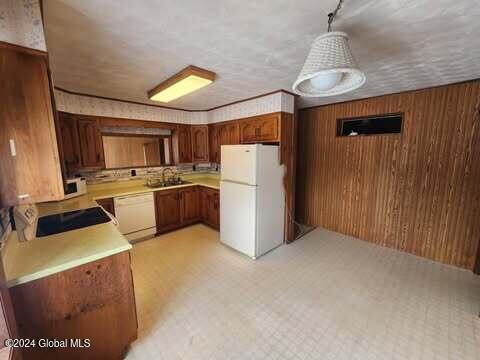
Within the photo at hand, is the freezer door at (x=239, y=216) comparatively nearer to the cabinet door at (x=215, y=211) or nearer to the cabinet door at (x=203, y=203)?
the cabinet door at (x=215, y=211)

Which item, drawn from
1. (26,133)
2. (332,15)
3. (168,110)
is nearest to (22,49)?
(26,133)

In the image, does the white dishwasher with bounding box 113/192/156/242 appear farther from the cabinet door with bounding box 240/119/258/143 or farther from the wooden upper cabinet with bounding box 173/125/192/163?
the cabinet door with bounding box 240/119/258/143

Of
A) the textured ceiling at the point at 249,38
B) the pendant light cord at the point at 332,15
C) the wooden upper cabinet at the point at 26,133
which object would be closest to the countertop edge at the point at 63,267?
the wooden upper cabinet at the point at 26,133

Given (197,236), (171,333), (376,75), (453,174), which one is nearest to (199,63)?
(376,75)

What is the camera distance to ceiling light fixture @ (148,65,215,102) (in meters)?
1.98

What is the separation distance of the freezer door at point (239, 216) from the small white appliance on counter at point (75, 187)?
2000 mm

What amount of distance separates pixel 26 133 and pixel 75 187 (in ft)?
6.89

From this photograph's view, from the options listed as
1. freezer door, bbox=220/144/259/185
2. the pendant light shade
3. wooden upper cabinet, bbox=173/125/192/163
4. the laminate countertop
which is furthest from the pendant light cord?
wooden upper cabinet, bbox=173/125/192/163

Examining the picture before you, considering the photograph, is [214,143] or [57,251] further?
[214,143]

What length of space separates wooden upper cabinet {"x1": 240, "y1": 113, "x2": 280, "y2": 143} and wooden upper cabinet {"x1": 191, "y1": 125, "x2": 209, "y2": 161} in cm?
104

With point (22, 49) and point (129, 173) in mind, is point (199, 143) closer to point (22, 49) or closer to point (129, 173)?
point (129, 173)

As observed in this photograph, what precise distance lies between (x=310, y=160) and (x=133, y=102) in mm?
3256

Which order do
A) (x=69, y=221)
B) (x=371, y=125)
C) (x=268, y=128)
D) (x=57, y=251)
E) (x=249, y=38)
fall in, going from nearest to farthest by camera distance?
(x=57, y=251), (x=249, y=38), (x=69, y=221), (x=268, y=128), (x=371, y=125)

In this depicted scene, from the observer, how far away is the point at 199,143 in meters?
4.12
